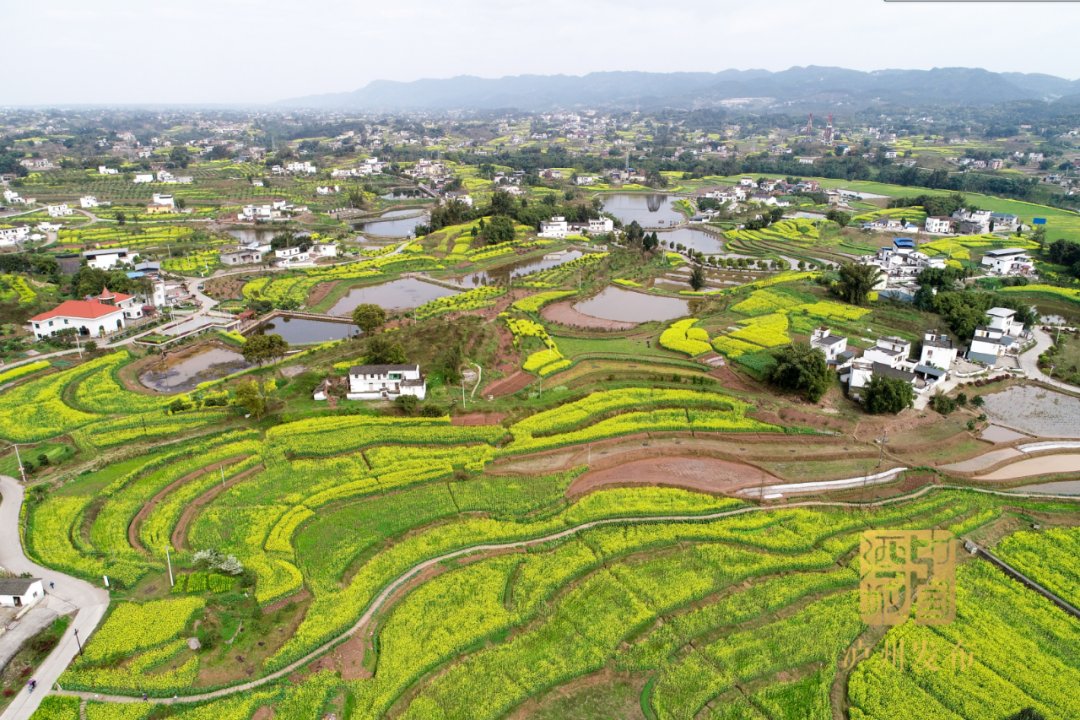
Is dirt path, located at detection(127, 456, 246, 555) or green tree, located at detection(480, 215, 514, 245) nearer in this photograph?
dirt path, located at detection(127, 456, 246, 555)

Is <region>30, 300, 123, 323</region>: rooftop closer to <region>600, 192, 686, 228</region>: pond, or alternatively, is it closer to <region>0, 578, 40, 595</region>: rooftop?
<region>0, 578, 40, 595</region>: rooftop

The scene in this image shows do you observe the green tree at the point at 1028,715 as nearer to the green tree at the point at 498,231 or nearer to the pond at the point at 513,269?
the pond at the point at 513,269

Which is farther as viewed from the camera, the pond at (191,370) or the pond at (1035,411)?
the pond at (191,370)

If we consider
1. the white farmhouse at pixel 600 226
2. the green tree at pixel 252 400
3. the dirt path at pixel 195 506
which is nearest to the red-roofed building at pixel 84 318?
the green tree at pixel 252 400

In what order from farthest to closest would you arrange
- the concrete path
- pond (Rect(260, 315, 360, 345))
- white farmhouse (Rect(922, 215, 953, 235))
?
white farmhouse (Rect(922, 215, 953, 235)) → pond (Rect(260, 315, 360, 345)) → the concrete path

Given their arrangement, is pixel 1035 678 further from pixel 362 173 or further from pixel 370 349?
pixel 362 173

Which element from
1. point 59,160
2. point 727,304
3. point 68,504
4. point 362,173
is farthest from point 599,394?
point 59,160

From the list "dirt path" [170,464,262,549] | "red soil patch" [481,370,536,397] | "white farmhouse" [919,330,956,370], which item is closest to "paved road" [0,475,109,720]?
"dirt path" [170,464,262,549]

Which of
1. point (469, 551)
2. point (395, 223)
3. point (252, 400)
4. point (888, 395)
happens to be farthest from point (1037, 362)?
point (395, 223)
